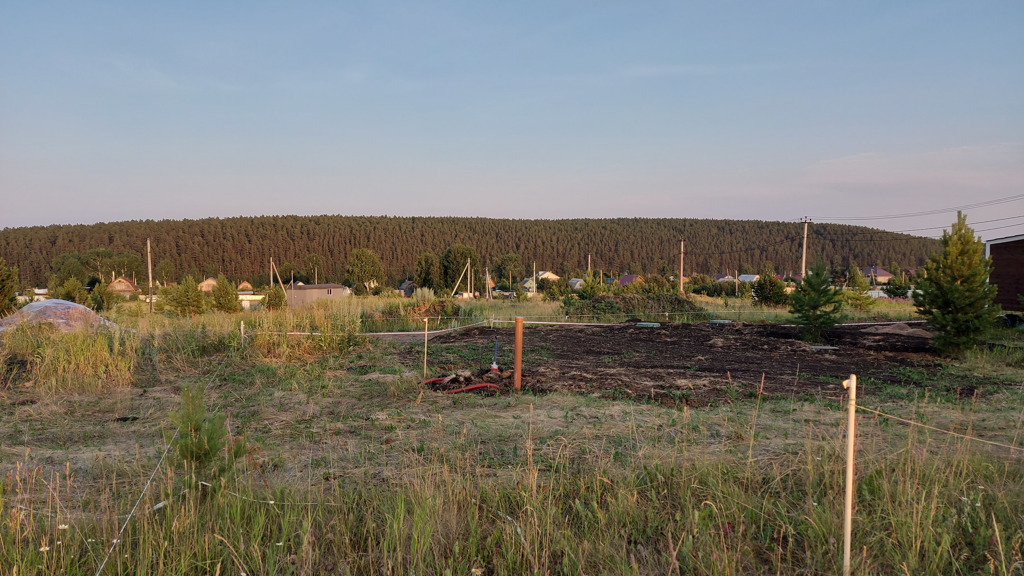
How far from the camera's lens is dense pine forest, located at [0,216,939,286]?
114 meters

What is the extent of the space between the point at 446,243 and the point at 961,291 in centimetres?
11817

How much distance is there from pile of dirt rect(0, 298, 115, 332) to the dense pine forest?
296ft

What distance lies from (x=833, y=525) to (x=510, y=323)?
51.4 feet

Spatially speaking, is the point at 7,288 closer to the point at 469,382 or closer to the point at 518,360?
the point at 469,382

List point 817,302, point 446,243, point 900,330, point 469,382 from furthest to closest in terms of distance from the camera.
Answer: point 446,243, point 900,330, point 817,302, point 469,382

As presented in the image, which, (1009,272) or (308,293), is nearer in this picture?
(1009,272)

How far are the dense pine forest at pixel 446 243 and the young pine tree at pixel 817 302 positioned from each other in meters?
89.6

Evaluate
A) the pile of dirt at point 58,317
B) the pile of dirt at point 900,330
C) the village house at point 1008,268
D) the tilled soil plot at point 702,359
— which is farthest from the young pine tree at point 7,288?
the village house at point 1008,268

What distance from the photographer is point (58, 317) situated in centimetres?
1340

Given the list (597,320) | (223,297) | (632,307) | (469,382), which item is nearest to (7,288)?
(223,297)

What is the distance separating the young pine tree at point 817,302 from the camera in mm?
14273

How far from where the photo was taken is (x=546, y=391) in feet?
24.8

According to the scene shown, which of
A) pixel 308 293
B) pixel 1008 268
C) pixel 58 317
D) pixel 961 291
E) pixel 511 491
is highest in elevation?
pixel 1008 268

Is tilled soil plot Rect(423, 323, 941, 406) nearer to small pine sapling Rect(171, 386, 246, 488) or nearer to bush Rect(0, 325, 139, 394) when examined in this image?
small pine sapling Rect(171, 386, 246, 488)
